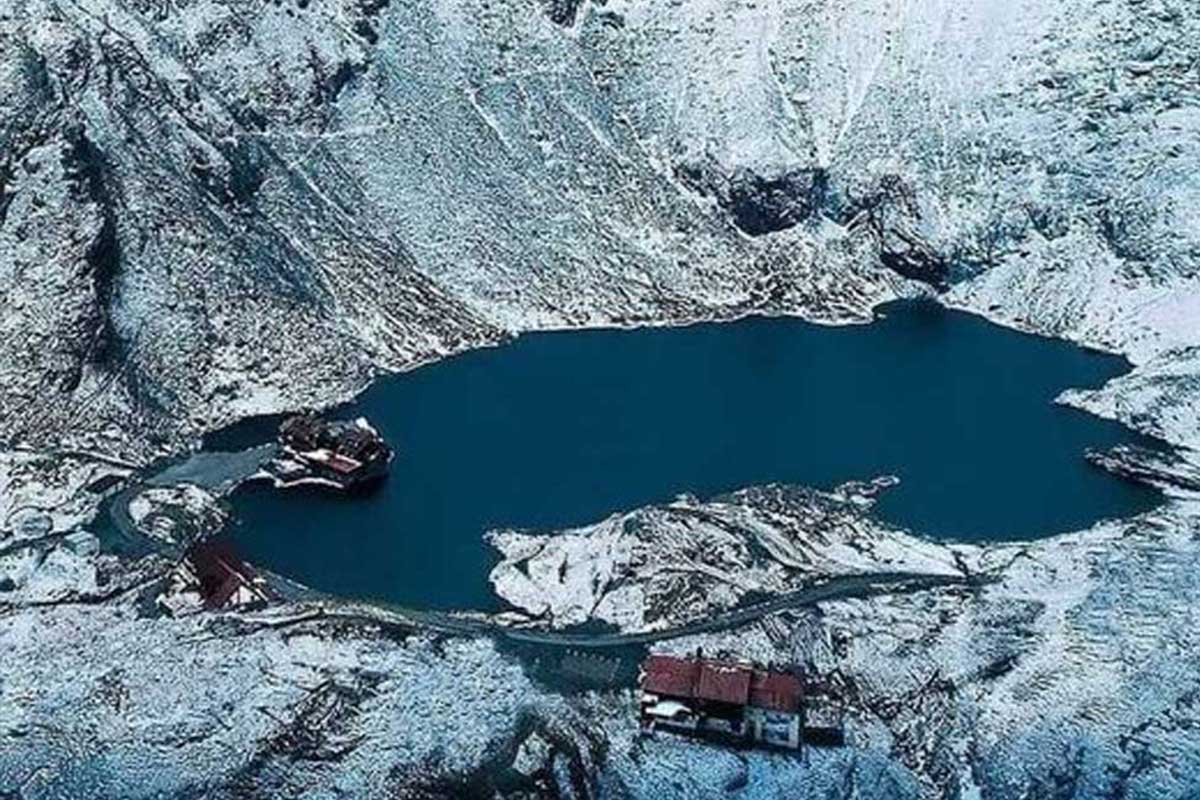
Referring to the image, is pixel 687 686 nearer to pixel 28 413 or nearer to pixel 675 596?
pixel 675 596

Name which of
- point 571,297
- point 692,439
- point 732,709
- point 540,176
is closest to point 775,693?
point 732,709

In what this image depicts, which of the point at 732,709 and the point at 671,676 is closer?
the point at 732,709

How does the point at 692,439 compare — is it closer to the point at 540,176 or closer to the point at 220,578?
the point at 220,578

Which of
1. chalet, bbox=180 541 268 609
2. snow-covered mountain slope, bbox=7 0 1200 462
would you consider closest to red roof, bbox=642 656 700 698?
chalet, bbox=180 541 268 609

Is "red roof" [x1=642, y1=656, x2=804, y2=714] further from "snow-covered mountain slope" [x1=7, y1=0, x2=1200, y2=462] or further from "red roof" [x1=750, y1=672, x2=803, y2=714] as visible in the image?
"snow-covered mountain slope" [x1=7, y1=0, x2=1200, y2=462]

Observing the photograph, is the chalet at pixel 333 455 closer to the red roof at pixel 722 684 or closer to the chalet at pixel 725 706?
the red roof at pixel 722 684

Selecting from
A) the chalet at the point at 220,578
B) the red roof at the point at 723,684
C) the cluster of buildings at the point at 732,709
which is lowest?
the chalet at the point at 220,578

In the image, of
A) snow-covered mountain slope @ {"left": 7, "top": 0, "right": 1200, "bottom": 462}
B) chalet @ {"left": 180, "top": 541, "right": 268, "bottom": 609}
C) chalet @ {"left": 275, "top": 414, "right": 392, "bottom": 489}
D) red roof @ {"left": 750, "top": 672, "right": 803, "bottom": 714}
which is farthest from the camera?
snow-covered mountain slope @ {"left": 7, "top": 0, "right": 1200, "bottom": 462}

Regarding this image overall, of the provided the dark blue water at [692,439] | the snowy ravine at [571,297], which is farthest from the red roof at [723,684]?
the dark blue water at [692,439]
